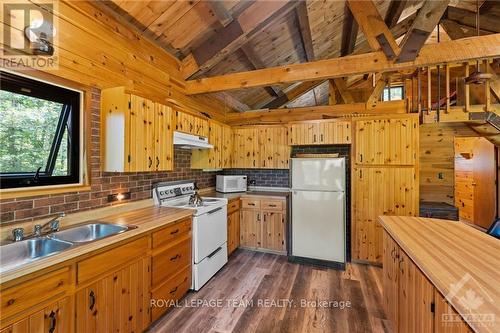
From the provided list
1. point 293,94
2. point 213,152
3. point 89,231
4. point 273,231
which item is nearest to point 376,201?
point 273,231

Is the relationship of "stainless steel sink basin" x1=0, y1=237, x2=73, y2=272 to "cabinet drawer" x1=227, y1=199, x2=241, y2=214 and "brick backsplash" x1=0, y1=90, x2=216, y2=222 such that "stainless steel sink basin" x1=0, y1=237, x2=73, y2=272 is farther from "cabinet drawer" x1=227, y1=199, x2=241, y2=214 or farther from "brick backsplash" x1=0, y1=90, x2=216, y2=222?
"cabinet drawer" x1=227, y1=199, x2=241, y2=214

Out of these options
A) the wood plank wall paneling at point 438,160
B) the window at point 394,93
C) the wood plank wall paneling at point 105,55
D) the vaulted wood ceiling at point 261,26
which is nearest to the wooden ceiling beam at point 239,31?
the vaulted wood ceiling at point 261,26

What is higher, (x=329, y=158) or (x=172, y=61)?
(x=172, y=61)

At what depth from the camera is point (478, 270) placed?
113 cm

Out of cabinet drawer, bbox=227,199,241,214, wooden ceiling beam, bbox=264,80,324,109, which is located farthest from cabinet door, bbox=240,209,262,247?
wooden ceiling beam, bbox=264,80,324,109

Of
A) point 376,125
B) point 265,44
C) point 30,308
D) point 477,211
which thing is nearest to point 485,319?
point 30,308

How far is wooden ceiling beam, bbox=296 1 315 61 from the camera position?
8.63 ft

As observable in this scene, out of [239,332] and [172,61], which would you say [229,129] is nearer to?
[172,61]

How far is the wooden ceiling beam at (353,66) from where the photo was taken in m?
2.19

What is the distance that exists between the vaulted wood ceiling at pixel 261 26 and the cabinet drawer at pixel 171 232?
2.07 meters

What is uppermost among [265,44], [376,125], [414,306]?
[265,44]

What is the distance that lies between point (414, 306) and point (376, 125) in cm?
256

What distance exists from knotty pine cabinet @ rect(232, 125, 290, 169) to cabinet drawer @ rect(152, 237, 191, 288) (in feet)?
6.66

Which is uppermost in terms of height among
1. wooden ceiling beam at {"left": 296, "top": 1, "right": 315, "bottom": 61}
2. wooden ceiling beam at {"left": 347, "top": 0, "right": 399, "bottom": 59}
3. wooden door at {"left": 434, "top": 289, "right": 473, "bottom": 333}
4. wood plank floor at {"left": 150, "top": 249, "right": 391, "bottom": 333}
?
wooden ceiling beam at {"left": 296, "top": 1, "right": 315, "bottom": 61}
